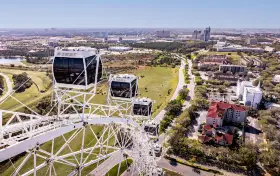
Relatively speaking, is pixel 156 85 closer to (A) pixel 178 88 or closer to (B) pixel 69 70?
(A) pixel 178 88

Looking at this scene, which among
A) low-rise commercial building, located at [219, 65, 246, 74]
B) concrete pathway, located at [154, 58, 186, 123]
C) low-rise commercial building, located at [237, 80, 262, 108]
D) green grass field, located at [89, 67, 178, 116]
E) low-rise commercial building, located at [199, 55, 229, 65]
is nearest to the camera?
concrete pathway, located at [154, 58, 186, 123]

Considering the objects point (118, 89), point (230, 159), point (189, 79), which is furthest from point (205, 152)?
point (189, 79)

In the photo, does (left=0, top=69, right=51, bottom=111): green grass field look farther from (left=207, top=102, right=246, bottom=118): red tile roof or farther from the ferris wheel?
(left=207, top=102, right=246, bottom=118): red tile roof

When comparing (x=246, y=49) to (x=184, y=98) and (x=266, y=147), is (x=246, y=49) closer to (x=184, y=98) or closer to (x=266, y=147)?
(x=184, y=98)

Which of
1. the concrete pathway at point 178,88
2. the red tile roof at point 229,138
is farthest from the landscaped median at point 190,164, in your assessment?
the concrete pathway at point 178,88

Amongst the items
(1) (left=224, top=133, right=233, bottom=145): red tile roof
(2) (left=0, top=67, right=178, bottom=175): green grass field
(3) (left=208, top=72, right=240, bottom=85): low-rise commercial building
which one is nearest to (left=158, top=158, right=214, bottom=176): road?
(1) (left=224, top=133, right=233, bottom=145): red tile roof

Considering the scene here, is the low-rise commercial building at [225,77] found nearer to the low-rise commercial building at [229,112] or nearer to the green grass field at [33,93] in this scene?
the low-rise commercial building at [229,112]

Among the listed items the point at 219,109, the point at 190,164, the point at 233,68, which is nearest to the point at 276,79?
the point at 233,68

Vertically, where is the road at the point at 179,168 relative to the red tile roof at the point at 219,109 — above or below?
below

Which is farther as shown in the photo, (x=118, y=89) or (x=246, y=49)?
(x=246, y=49)

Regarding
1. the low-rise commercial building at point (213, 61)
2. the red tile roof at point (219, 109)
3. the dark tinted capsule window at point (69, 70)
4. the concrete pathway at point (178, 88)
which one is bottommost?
the concrete pathway at point (178, 88)

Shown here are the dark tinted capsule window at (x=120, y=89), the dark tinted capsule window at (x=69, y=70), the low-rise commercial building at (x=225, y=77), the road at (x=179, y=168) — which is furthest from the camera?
the low-rise commercial building at (x=225, y=77)
